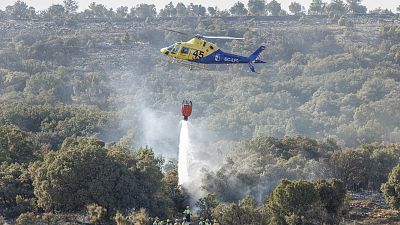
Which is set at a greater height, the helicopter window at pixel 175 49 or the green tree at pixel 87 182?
the helicopter window at pixel 175 49

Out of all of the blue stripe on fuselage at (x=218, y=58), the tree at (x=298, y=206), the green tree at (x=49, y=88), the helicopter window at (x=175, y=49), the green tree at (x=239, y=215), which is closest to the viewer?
the tree at (x=298, y=206)

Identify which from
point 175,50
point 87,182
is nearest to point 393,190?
point 175,50

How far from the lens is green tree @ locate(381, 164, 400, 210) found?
266 feet

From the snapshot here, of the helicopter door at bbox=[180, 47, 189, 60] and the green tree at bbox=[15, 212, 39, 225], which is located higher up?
the helicopter door at bbox=[180, 47, 189, 60]

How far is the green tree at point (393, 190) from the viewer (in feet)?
266

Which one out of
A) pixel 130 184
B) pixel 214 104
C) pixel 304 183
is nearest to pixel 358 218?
pixel 304 183

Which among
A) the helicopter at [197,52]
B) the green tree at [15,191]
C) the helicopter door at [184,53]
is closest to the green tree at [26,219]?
the green tree at [15,191]

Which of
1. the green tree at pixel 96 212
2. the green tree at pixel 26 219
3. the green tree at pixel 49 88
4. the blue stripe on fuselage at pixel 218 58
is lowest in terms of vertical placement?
the green tree at pixel 49 88

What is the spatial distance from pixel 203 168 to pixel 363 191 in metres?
18.2

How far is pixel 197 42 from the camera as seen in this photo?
8231cm

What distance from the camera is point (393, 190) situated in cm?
8231

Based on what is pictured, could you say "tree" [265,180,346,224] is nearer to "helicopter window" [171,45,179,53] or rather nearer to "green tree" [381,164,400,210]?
"green tree" [381,164,400,210]

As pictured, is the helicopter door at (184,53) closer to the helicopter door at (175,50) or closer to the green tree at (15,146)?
the helicopter door at (175,50)

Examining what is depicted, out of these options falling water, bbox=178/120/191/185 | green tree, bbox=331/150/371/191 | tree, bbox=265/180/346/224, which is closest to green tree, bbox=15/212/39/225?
tree, bbox=265/180/346/224
